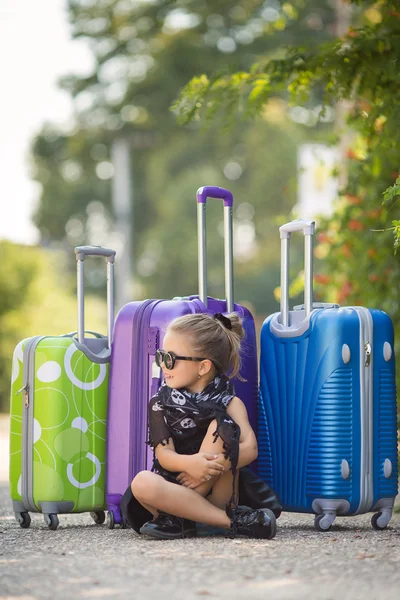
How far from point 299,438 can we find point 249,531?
473 millimetres

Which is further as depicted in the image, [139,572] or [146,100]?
[146,100]

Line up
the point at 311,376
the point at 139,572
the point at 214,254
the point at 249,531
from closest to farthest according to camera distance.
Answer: the point at 139,572 < the point at 249,531 < the point at 311,376 < the point at 214,254

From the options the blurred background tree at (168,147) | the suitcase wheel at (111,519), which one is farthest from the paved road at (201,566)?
the blurred background tree at (168,147)

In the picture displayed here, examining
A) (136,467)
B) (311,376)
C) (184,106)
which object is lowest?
(136,467)

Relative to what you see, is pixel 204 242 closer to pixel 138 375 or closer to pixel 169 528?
pixel 138 375

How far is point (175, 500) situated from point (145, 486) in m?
0.11

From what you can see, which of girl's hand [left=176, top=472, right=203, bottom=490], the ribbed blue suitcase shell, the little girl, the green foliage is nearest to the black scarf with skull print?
the little girl

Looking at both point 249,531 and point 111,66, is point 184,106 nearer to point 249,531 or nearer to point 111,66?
point 249,531

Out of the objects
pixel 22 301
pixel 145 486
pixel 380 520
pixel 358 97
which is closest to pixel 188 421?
pixel 145 486

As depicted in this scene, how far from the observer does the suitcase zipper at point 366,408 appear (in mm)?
4184

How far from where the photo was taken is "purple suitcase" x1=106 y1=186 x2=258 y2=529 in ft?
14.3

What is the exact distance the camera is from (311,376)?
4.25m

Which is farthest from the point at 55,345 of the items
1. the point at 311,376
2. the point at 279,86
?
the point at 279,86

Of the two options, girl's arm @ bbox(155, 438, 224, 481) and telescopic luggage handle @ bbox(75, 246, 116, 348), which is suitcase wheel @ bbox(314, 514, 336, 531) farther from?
telescopic luggage handle @ bbox(75, 246, 116, 348)
